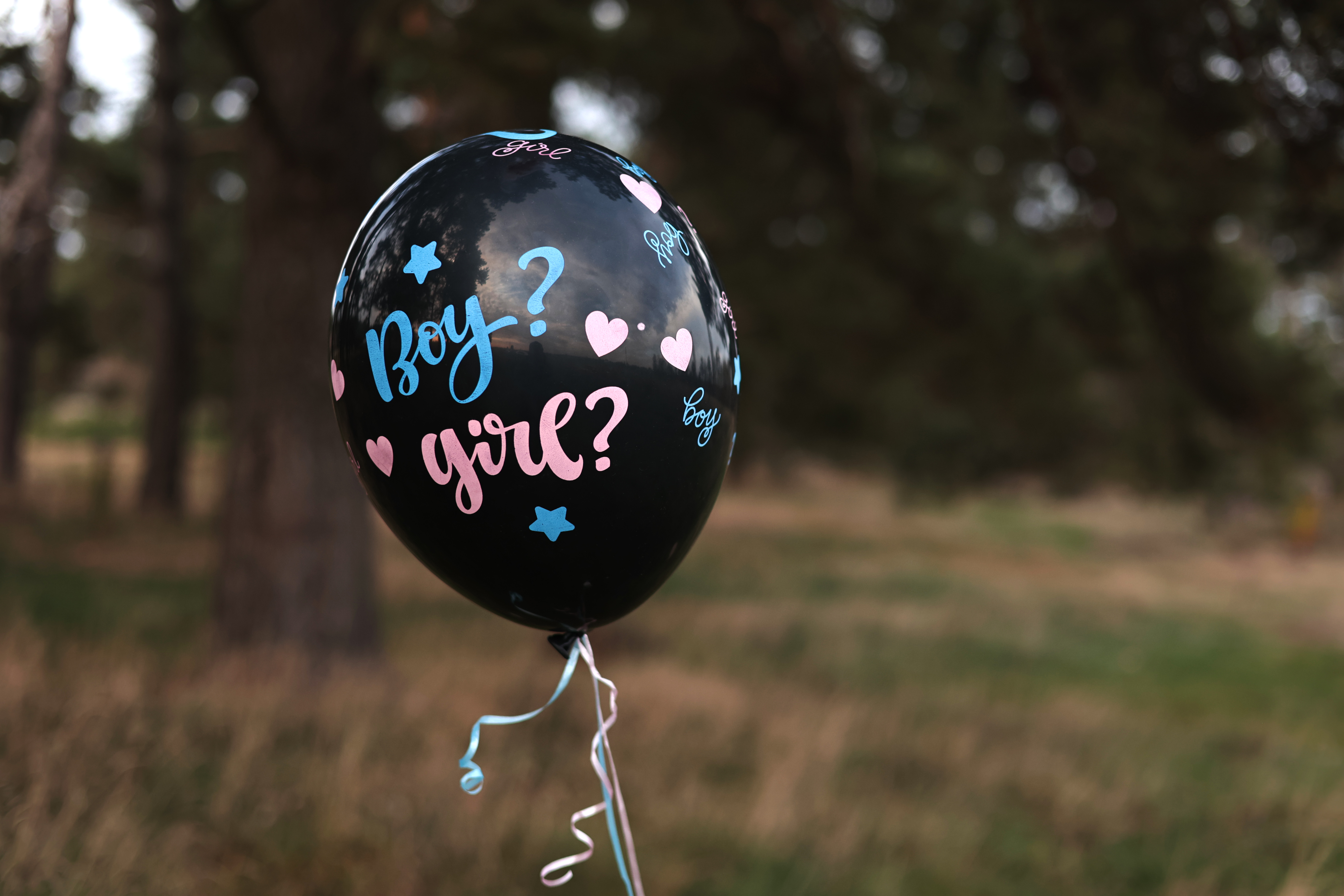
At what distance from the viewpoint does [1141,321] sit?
903 cm

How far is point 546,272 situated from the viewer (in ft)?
5.09

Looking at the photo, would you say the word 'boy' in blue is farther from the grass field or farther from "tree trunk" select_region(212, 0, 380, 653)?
"tree trunk" select_region(212, 0, 380, 653)

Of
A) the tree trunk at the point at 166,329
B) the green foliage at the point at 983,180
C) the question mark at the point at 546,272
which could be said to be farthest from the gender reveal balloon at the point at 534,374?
the tree trunk at the point at 166,329

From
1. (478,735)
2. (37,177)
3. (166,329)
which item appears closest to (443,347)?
(478,735)

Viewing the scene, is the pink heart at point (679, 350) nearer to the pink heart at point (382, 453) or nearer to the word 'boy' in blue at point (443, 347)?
the word 'boy' in blue at point (443, 347)

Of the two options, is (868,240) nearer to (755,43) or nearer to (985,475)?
(755,43)

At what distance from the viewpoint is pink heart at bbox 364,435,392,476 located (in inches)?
64.1

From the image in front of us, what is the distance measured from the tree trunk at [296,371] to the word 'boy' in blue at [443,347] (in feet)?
13.5

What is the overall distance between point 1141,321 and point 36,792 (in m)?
9.32

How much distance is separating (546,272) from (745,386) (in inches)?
526

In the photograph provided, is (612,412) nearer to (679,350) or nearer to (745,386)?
(679,350)

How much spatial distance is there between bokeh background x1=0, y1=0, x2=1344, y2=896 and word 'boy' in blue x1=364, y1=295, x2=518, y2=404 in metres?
2.14

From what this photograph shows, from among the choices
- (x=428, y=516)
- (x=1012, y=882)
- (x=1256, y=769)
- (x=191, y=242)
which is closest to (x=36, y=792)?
(x=428, y=516)

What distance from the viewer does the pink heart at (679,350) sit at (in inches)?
63.2
